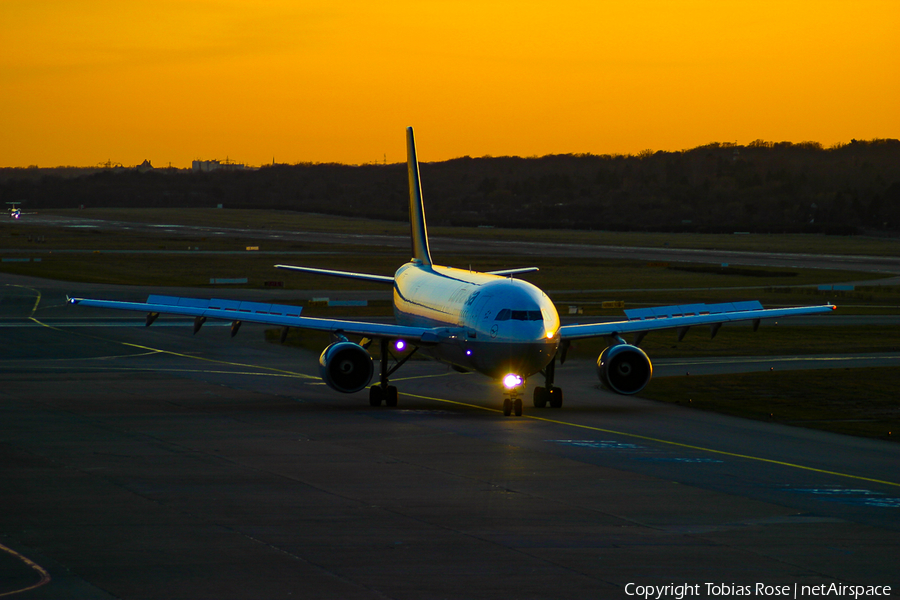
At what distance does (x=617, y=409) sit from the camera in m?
40.7

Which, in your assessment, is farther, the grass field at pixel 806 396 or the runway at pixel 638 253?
the runway at pixel 638 253

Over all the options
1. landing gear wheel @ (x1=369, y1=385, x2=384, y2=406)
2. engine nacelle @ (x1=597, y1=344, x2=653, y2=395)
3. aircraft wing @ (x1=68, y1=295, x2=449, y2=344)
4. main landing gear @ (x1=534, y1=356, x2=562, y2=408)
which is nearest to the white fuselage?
aircraft wing @ (x1=68, y1=295, x2=449, y2=344)

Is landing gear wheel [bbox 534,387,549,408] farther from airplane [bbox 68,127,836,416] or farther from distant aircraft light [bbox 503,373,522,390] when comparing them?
distant aircraft light [bbox 503,373,522,390]

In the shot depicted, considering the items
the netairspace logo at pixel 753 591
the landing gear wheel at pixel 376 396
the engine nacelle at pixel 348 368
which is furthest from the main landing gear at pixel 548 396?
the netairspace logo at pixel 753 591

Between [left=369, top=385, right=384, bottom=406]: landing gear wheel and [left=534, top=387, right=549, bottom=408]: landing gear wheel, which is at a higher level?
[left=534, top=387, right=549, bottom=408]: landing gear wheel

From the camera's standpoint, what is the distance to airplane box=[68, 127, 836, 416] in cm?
3662

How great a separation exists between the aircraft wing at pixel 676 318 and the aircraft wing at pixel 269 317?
209 inches

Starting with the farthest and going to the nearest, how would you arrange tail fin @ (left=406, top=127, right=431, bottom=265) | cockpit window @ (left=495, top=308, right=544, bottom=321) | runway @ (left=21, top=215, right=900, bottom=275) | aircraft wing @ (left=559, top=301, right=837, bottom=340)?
runway @ (left=21, top=215, right=900, bottom=275) < tail fin @ (left=406, top=127, right=431, bottom=265) < aircraft wing @ (left=559, top=301, right=837, bottom=340) < cockpit window @ (left=495, top=308, right=544, bottom=321)

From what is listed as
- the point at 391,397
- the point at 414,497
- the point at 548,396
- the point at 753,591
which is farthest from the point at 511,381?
Answer: the point at 753,591

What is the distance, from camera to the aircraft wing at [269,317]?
1581 inches

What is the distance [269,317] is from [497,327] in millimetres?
9326

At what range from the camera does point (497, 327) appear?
36.5 metres

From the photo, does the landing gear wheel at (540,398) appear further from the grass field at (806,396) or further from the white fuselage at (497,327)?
the grass field at (806,396)

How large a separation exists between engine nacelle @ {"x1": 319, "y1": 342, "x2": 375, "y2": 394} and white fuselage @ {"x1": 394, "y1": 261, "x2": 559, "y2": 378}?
297cm
